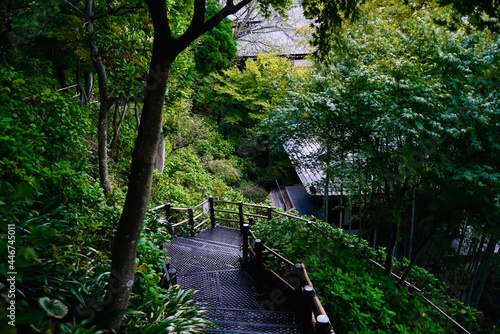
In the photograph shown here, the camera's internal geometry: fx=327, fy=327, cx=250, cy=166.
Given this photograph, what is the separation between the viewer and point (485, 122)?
4387 mm

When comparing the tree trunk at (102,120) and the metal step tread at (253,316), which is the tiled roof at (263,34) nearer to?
the tree trunk at (102,120)

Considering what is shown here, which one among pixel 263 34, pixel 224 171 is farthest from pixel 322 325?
pixel 263 34

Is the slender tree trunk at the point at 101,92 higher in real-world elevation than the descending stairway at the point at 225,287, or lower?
higher

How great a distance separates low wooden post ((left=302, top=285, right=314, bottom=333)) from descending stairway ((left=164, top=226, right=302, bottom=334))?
0.18 meters

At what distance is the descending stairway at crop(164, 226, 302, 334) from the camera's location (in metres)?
4.05

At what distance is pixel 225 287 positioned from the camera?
5.31m

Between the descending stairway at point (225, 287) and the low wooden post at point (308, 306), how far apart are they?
0.61 ft

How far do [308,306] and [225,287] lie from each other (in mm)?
1964

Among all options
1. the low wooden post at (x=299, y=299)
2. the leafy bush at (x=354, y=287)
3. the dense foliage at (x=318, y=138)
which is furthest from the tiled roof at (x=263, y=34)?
the low wooden post at (x=299, y=299)

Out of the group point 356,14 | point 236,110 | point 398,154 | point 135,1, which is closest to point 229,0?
point 356,14

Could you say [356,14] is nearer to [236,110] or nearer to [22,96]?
[22,96]

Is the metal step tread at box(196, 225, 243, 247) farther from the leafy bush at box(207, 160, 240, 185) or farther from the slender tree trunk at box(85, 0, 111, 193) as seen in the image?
the leafy bush at box(207, 160, 240, 185)

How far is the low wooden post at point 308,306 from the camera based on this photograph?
3.64 m

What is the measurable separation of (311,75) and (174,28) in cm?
270
